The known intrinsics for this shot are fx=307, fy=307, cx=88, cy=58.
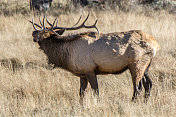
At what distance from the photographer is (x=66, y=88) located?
609 centimetres

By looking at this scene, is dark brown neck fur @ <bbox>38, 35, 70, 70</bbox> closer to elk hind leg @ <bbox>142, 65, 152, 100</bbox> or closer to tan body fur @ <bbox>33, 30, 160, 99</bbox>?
tan body fur @ <bbox>33, 30, 160, 99</bbox>

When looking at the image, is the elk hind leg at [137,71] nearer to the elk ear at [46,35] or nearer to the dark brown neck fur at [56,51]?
the dark brown neck fur at [56,51]

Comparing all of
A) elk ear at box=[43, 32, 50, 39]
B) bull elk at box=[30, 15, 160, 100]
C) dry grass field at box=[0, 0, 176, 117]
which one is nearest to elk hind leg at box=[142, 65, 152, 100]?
bull elk at box=[30, 15, 160, 100]

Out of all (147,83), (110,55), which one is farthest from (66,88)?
(147,83)

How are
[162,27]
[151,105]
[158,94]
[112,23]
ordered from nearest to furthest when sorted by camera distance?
1. [151,105]
2. [158,94]
3. [162,27]
4. [112,23]

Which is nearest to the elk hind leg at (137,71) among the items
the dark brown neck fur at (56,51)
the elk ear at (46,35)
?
the dark brown neck fur at (56,51)

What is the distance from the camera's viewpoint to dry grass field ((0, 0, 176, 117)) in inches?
191

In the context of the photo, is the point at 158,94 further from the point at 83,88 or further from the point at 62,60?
the point at 62,60

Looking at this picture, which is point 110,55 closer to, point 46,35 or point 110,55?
point 110,55

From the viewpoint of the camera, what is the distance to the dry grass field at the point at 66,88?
485cm

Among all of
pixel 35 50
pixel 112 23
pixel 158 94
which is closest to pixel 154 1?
pixel 112 23

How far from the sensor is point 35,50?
8672mm

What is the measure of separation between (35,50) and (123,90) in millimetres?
3646

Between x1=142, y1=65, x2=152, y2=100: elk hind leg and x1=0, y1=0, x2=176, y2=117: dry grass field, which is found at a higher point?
x1=142, y1=65, x2=152, y2=100: elk hind leg
